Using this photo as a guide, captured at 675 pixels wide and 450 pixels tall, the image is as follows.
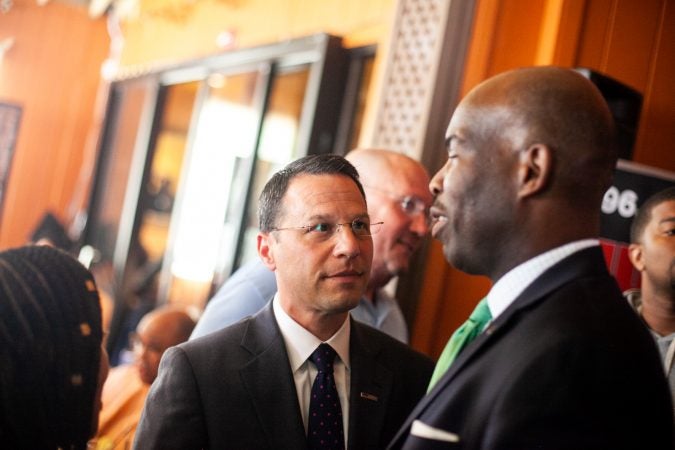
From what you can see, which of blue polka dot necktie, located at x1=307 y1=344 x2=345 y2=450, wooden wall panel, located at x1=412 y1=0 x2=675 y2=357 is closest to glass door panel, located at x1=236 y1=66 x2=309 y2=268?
wooden wall panel, located at x1=412 y1=0 x2=675 y2=357

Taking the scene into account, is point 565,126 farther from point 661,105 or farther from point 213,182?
point 213,182

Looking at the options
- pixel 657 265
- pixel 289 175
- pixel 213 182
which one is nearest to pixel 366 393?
pixel 289 175

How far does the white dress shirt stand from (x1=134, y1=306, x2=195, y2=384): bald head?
1.72 meters

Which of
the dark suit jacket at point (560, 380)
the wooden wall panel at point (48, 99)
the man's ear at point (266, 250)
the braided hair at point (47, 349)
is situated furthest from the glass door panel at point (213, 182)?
the dark suit jacket at point (560, 380)

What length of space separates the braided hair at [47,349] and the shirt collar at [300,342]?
1.18ft

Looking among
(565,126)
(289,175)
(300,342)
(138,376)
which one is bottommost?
(138,376)

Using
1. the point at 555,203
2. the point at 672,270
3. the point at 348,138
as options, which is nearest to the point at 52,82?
the point at 348,138

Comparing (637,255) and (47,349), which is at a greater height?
(637,255)

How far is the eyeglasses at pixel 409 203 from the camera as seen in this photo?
2.50 meters

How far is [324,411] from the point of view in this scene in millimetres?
1583

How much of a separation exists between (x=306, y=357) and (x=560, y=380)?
70 cm

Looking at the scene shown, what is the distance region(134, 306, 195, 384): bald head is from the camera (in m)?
3.27

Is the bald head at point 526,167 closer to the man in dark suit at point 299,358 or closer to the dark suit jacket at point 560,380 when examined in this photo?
the dark suit jacket at point 560,380

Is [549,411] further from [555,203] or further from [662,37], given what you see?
[662,37]
